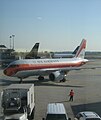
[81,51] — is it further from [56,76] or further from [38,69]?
[56,76]

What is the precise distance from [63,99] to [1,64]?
27.8 meters

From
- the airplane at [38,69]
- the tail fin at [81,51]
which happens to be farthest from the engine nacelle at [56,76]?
the tail fin at [81,51]

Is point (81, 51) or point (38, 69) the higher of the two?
point (81, 51)

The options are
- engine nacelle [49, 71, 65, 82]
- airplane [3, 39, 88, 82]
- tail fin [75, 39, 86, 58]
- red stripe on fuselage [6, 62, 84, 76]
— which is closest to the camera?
red stripe on fuselage [6, 62, 84, 76]

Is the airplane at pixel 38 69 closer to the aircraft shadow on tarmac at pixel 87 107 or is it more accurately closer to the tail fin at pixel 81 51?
the tail fin at pixel 81 51

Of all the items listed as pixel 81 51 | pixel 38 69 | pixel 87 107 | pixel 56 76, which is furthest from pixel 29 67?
pixel 81 51

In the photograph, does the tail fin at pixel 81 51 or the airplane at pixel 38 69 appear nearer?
the airplane at pixel 38 69

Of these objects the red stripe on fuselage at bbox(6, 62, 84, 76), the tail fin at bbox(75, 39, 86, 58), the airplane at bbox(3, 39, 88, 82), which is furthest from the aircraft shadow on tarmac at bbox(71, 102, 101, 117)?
the tail fin at bbox(75, 39, 86, 58)

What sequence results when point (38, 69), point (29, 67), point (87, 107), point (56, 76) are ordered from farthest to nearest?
point (38, 69)
point (29, 67)
point (56, 76)
point (87, 107)

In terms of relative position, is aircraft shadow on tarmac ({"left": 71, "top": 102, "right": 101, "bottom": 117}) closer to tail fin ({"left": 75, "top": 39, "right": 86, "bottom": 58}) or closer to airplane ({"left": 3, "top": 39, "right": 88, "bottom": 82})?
airplane ({"left": 3, "top": 39, "right": 88, "bottom": 82})

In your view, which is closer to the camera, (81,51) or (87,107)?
(87,107)

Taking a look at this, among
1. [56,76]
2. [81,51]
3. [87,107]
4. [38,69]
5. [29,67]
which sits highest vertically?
[81,51]

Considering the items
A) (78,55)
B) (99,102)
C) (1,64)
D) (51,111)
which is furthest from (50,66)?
(1,64)

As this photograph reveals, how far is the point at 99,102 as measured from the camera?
55.9ft
